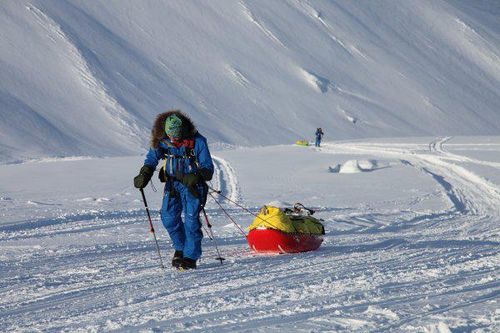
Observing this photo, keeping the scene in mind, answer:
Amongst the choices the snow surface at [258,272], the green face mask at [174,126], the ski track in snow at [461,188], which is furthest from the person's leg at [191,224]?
the ski track in snow at [461,188]

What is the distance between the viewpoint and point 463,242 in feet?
32.8

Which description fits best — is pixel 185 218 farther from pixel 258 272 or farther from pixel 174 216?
pixel 258 272

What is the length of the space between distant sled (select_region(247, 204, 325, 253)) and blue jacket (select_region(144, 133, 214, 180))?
1392mm

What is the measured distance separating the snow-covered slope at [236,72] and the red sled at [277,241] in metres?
45.2

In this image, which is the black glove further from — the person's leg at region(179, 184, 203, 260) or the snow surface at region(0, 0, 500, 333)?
the snow surface at region(0, 0, 500, 333)

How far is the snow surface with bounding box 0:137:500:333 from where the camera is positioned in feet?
17.3

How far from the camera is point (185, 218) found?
26.7 feet

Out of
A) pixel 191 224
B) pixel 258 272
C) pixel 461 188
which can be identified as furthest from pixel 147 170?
pixel 461 188

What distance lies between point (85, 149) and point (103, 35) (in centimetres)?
2787

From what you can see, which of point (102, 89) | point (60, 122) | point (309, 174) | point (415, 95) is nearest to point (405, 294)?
point (309, 174)

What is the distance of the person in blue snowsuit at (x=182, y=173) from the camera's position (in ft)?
26.2

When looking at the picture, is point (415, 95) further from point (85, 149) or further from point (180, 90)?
point (85, 149)

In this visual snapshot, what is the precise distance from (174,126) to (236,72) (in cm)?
7906

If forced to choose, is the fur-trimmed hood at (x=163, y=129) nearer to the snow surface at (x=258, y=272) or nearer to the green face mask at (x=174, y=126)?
the green face mask at (x=174, y=126)
